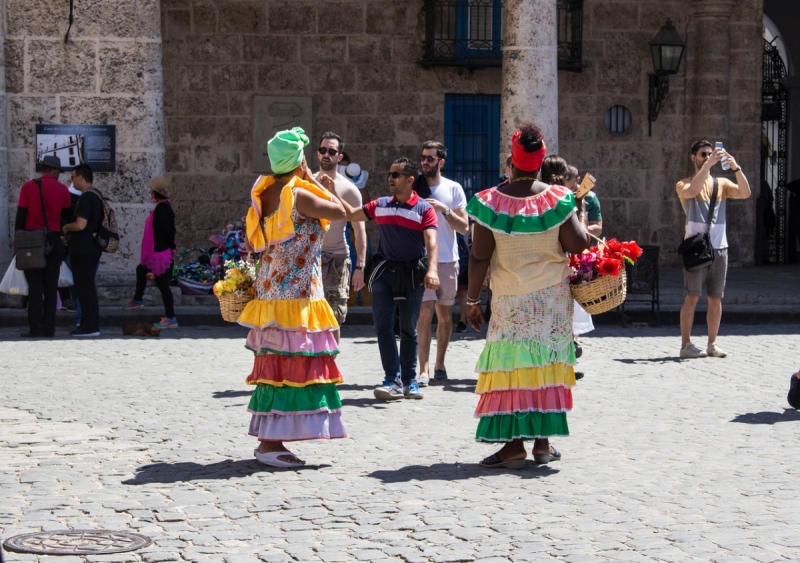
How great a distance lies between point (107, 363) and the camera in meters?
11.1

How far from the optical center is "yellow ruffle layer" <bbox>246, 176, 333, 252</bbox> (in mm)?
6906

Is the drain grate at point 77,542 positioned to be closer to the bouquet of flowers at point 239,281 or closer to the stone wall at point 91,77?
the bouquet of flowers at point 239,281

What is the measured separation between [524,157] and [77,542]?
2996mm

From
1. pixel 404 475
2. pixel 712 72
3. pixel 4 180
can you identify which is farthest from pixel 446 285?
pixel 712 72

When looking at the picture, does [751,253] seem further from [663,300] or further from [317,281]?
[317,281]

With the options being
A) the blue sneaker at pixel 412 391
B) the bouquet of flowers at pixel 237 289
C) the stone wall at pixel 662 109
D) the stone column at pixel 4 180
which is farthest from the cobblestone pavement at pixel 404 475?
the stone wall at pixel 662 109

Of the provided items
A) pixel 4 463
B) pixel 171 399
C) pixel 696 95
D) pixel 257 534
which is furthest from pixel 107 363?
pixel 696 95

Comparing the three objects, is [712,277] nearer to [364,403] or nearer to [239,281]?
[364,403]

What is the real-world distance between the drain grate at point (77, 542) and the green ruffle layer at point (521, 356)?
2.22 metres

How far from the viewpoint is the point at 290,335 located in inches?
271

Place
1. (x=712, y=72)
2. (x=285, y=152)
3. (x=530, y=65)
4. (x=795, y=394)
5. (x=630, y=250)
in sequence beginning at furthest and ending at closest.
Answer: (x=712, y=72) → (x=530, y=65) → (x=795, y=394) → (x=630, y=250) → (x=285, y=152)

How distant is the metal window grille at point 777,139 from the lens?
74.2ft

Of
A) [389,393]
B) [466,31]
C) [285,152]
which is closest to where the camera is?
[285,152]

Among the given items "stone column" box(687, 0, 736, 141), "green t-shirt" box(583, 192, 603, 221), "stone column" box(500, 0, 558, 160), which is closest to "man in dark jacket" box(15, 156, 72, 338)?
"green t-shirt" box(583, 192, 603, 221)
